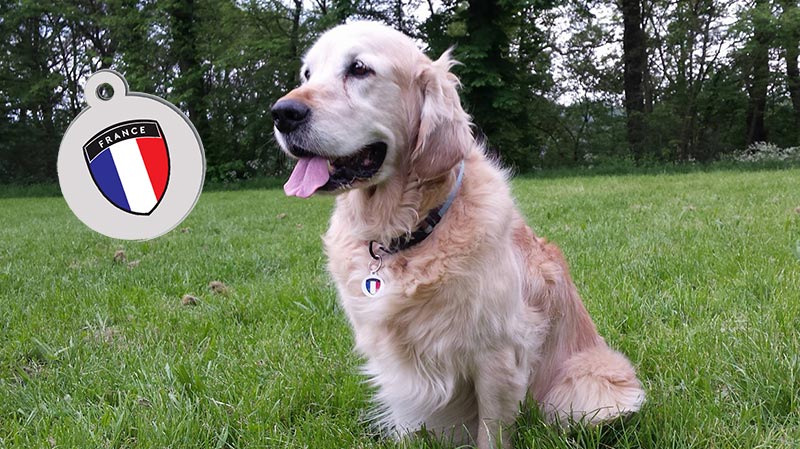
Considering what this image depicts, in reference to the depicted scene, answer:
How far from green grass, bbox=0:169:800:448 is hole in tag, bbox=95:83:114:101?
117 centimetres

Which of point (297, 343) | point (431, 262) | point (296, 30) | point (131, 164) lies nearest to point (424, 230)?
point (431, 262)

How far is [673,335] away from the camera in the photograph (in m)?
2.47

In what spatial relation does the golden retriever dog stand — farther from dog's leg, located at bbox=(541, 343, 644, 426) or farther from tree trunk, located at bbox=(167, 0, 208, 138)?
tree trunk, located at bbox=(167, 0, 208, 138)

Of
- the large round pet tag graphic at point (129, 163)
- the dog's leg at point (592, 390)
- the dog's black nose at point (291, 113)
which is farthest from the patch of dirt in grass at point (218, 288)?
the dog's leg at point (592, 390)

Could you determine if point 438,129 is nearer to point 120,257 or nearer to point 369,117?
point 369,117

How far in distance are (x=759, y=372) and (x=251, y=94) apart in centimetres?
2110

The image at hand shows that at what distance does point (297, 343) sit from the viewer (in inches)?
106

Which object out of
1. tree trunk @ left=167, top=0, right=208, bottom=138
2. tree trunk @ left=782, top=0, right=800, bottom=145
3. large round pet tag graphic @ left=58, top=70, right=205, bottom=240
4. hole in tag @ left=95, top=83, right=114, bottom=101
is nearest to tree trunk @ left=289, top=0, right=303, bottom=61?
tree trunk @ left=167, top=0, right=208, bottom=138

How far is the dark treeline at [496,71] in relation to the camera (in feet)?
55.0

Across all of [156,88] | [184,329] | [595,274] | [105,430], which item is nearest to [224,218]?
[184,329]

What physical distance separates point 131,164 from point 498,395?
6.81 ft

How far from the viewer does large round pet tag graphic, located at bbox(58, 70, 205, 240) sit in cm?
271

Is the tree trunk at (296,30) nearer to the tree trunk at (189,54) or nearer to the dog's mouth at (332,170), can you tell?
the tree trunk at (189,54)

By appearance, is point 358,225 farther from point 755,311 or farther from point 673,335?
point 755,311
